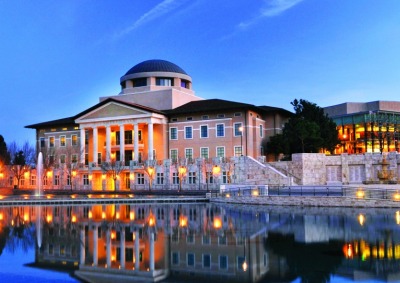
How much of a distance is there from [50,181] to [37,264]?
48.9m

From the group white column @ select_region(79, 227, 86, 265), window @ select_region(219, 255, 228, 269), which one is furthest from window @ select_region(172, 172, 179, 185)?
window @ select_region(219, 255, 228, 269)

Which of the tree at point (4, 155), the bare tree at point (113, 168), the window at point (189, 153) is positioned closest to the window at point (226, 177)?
the window at point (189, 153)

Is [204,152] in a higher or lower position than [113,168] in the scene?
higher

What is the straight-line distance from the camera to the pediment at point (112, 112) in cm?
5759

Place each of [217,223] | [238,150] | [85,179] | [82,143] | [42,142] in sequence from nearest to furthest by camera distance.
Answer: [217,223] < [238,150] < [85,179] < [82,143] < [42,142]

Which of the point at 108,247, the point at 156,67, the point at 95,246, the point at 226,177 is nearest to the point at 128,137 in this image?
the point at 156,67

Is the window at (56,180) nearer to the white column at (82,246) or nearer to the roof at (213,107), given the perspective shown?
the roof at (213,107)

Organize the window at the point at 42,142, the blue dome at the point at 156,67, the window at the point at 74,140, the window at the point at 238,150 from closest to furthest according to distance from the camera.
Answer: the window at the point at 238,150, the window at the point at 74,140, the blue dome at the point at 156,67, the window at the point at 42,142

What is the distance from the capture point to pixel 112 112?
194 feet

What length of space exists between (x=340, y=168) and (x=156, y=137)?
22.7 metres

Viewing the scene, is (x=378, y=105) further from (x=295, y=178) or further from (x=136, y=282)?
(x=136, y=282)

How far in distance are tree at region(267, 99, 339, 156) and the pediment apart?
52.9 feet

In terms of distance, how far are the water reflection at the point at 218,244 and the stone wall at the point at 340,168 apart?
18193 mm

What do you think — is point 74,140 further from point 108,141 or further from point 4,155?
point 4,155
